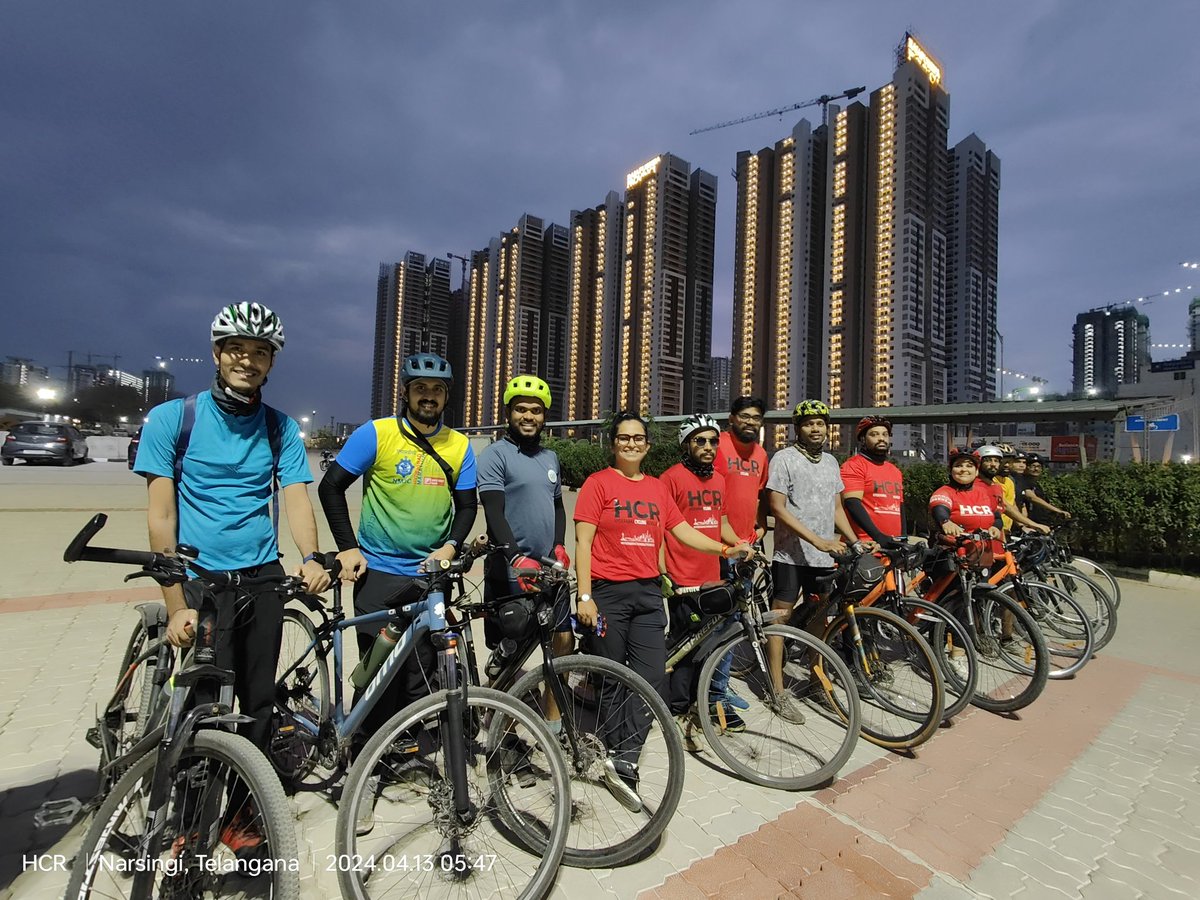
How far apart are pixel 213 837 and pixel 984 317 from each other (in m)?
103

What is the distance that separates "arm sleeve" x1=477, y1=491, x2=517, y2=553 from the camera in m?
2.95

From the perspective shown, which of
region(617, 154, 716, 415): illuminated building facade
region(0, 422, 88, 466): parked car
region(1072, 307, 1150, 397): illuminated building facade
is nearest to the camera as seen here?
region(0, 422, 88, 466): parked car

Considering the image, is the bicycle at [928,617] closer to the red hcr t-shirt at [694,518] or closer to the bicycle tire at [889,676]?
the bicycle tire at [889,676]

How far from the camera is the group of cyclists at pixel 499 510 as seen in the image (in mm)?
2312

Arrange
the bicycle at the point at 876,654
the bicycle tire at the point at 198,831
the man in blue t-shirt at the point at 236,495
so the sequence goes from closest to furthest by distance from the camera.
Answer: the bicycle tire at the point at 198,831 < the man in blue t-shirt at the point at 236,495 < the bicycle at the point at 876,654

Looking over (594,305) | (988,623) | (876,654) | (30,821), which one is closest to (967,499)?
(988,623)

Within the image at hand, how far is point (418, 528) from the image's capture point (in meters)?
2.90

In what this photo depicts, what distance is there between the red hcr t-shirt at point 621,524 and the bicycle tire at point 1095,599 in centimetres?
517

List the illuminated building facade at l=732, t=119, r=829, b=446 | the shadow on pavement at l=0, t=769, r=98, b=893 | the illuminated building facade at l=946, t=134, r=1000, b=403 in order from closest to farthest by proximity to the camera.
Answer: the shadow on pavement at l=0, t=769, r=98, b=893 < the illuminated building facade at l=732, t=119, r=829, b=446 < the illuminated building facade at l=946, t=134, r=1000, b=403

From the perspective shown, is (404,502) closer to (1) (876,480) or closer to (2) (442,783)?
(2) (442,783)

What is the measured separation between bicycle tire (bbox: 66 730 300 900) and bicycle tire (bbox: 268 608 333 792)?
0.64 metres

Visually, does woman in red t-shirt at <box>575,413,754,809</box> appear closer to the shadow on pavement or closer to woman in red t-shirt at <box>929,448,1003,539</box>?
the shadow on pavement

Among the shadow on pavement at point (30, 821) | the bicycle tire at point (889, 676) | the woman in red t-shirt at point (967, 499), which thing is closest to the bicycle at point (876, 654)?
the bicycle tire at point (889, 676)

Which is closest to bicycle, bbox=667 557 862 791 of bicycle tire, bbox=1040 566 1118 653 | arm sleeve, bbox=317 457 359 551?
arm sleeve, bbox=317 457 359 551
